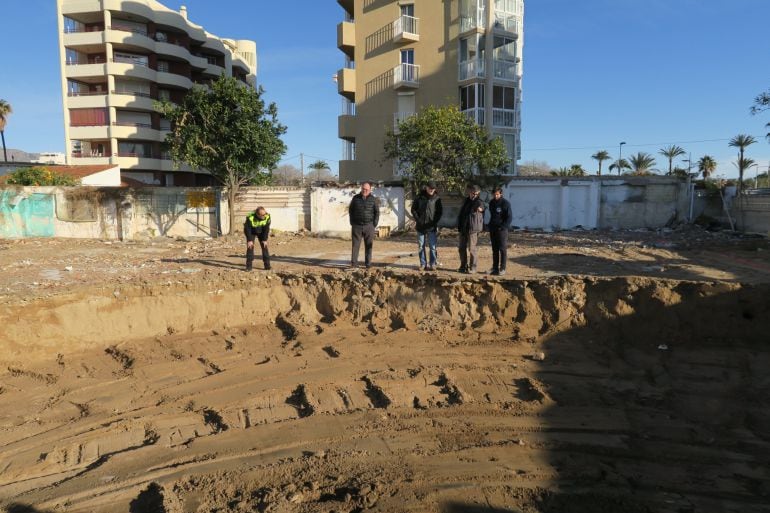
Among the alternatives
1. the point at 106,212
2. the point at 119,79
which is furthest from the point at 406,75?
the point at 119,79

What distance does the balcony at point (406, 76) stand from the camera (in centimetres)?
2662

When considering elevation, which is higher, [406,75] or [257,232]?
[406,75]

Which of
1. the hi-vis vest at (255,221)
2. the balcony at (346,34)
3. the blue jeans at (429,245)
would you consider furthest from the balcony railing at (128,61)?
the blue jeans at (429,245)

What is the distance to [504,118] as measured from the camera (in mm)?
26031

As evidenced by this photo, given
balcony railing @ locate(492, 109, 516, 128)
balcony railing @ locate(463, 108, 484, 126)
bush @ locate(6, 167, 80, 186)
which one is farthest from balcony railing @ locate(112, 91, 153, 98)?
balcony railing @ locate(492, 109, 516, 128)

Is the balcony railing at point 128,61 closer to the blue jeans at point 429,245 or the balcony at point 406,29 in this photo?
the balcony at point 406,29

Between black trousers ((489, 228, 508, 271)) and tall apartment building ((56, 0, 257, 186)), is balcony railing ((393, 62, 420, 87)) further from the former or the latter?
black trousers ((489, 228, 508, 271))

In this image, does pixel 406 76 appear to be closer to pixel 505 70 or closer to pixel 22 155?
pixel 505 70

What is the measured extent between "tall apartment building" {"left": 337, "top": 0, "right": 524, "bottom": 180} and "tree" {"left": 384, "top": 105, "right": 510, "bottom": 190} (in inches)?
273

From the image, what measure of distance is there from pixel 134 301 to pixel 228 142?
9.83 meters

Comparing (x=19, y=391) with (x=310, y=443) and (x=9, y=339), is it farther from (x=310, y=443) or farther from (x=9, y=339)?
(x=310, y=443)

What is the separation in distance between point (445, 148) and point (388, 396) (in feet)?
44.0

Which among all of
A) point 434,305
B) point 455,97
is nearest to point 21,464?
point 434,305

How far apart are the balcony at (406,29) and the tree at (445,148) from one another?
1001 centimetres
